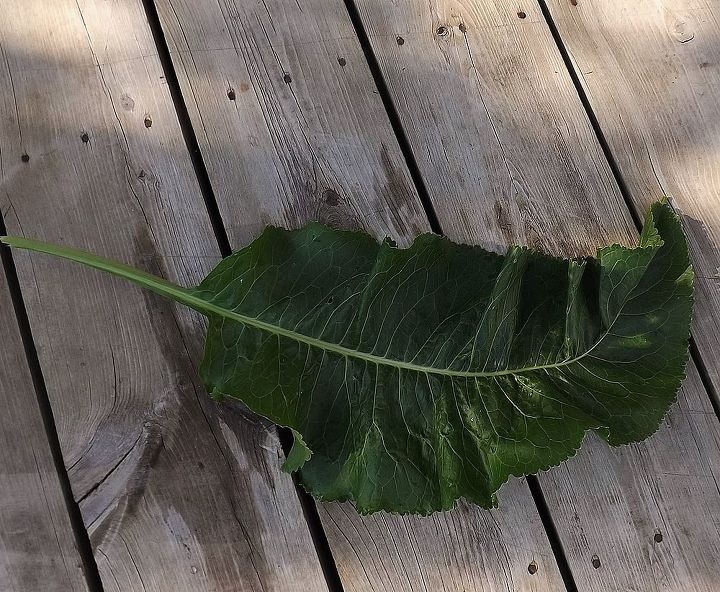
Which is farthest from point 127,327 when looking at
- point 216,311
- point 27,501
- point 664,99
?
point 664,99

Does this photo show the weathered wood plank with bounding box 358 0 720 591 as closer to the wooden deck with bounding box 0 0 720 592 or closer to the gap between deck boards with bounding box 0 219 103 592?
the wooden deck with bounding box 0 0 720 592

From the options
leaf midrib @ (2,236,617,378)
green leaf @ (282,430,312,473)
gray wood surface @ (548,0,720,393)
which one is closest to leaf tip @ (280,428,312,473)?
green leaf @ (282,430,312,473)

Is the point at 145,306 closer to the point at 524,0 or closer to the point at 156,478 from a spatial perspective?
the point at 156,478

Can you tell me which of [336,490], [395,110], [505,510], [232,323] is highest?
[395,110]

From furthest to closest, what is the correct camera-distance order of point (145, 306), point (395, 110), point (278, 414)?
point (395, 110), point (145, 306), point (278, 414)

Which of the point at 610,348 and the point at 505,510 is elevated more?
the point at 610,348

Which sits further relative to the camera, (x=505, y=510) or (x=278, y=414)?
(x=505, y=510)

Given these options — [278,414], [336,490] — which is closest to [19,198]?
[278,414]
